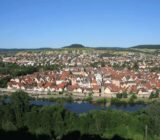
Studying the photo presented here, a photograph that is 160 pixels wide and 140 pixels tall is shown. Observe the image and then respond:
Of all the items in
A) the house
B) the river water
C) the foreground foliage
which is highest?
the foreground foliage

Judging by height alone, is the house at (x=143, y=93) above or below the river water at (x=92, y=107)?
above

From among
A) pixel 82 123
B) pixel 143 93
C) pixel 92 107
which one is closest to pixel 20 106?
pixel 82 123

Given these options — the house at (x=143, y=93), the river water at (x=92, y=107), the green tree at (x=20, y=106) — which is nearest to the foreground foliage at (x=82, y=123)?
the green tree at (x=20, y=106)

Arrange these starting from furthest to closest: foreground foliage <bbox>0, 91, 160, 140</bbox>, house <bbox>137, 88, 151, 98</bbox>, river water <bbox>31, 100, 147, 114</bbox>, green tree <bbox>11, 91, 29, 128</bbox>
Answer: house <bbox>137, 88, 151, 98</bbox> → river water <bbox>31, 100, 147, 114</bbox> → green tree <bbox>11, 91, 29, 128</bbox> → foreground foliage <bbox>0, 91, 160, 140</bbox>

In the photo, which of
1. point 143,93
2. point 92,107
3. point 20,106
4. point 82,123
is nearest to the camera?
point 82,123

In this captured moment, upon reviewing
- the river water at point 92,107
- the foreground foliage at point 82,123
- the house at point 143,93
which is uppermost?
the foreground foliage at point 82,123

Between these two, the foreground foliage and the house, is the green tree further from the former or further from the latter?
the house

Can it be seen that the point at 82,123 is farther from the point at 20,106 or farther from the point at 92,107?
the point at 92,107

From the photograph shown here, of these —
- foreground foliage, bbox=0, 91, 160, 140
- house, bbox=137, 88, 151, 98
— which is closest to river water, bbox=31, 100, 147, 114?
house, bbox=137, 88, 151, 98

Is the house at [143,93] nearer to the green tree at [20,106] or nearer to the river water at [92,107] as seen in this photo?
the river water at [92,107]

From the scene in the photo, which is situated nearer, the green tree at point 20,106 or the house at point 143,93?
the green tree at point 20,106

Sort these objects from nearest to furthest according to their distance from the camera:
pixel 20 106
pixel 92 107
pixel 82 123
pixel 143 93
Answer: pixel 82 123 → pixel 20 106 → pixel 92 107 → pixel 143 93

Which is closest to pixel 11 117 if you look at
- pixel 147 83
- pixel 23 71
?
pixel 147 83
